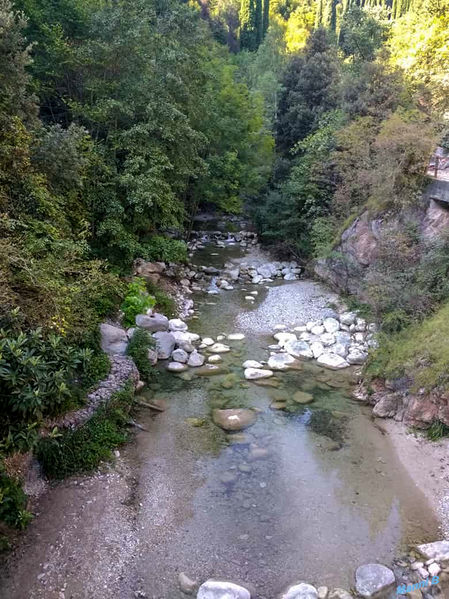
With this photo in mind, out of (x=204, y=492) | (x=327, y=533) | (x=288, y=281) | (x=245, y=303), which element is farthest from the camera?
(x=288, y=281)

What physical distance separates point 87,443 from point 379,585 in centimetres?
531

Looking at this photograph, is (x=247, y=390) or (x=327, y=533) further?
(x=247, y=390)

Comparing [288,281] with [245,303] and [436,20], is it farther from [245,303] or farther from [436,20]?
[436,20]

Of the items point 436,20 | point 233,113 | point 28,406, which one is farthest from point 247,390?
point 436,20

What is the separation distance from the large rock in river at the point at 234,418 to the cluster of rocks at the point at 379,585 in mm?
3692

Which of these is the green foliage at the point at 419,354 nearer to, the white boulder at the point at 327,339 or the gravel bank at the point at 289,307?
the white boulder at the point at 327,339

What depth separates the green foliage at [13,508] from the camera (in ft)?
20.2

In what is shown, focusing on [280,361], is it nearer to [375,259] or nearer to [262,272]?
[375,259]

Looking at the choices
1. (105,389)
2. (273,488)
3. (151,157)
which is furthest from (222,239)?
(273,488)

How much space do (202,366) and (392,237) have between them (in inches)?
295

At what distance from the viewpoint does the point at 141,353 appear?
11.2 meters

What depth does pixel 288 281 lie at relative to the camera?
19.4m

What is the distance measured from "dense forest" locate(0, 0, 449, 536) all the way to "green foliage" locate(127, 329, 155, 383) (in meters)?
1.06

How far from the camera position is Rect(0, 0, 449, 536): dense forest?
8039 millimetres
